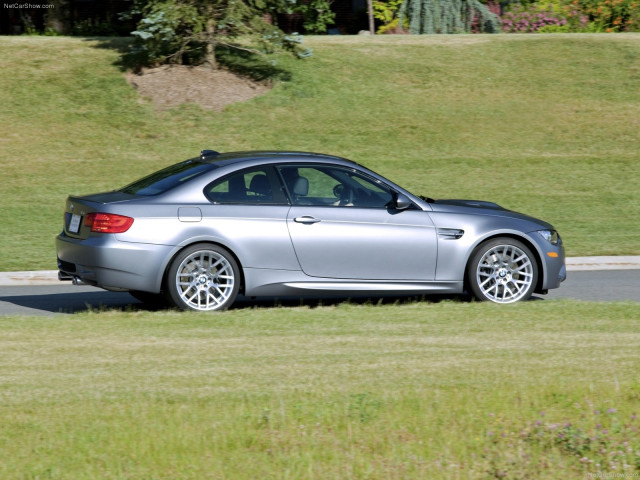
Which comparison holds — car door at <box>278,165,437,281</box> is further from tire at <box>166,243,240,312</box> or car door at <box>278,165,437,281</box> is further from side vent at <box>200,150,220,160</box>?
side vent at <box>200,150,220,160</box>

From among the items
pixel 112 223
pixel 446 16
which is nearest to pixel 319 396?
pixel 112 223

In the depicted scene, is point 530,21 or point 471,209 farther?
point 530,21

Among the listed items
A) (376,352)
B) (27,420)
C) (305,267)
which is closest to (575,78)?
(305,267)

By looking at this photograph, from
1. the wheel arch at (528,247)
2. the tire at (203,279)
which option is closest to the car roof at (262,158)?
the tire at (203,279)

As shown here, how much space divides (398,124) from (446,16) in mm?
9810

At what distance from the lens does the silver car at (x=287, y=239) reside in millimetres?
9398

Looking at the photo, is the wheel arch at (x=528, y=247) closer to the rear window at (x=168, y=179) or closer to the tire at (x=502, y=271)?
the tire at (x=502, y=271)

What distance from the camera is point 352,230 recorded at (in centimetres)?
981

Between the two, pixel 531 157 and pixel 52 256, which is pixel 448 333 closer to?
pixel 52 256

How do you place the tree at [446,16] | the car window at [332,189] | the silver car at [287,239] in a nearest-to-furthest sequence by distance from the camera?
the silver car at [287,239]
the car window at [332,189]
the tree at [446,16]

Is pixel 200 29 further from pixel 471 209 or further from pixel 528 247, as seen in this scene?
pixel 528 247

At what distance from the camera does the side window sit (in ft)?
31.9

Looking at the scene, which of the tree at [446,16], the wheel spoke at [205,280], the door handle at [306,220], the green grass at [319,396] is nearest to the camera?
the green grass at [319,396]

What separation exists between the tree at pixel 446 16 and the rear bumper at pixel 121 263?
23.0m
